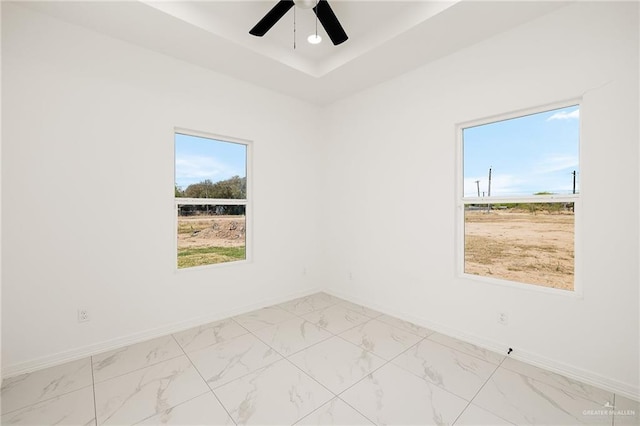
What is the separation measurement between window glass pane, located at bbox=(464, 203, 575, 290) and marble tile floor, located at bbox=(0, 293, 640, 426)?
749 millimetres

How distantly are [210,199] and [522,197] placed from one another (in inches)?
127

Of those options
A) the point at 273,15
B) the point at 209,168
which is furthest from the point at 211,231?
the point at 273,15

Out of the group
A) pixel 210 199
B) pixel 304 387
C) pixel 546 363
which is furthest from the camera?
pixel 210 199

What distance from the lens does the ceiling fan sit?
6.85 ft

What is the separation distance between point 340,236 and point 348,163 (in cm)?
106

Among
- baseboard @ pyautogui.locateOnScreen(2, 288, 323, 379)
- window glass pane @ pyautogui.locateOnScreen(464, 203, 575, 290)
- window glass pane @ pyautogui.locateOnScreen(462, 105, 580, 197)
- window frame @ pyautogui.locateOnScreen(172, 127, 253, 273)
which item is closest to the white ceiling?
window frame @ pyautogui.locateOnScreen(172, 127, 253, 273)

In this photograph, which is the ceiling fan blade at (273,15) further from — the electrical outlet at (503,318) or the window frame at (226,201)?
the electrical outlet at (503,318)

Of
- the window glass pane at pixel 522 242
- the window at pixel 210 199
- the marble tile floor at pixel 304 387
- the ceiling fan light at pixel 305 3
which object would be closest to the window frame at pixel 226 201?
the window at pixel 210 199

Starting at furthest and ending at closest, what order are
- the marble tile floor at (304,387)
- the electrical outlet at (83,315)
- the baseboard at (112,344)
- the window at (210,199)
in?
the window at (210,199), the electrical outlet at (83,315), the baseboard at (112,344), the marble tile floor at (304,387)

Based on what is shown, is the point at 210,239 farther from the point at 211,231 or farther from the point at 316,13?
the point at 316,13

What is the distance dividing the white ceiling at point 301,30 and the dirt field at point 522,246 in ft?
5.57

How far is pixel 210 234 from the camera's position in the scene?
339 centimetres

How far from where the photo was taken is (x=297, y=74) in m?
3.37

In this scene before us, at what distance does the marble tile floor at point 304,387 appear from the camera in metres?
1.78
